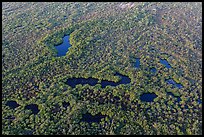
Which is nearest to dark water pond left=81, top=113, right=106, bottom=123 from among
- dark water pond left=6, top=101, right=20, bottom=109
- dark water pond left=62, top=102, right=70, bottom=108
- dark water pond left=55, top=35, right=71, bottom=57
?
dark water pond left=62, top=102, right=70, bottom=108

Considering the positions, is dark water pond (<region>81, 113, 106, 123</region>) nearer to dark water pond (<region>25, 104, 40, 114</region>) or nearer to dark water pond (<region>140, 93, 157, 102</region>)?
dark water pond (<region>25, 104, 40, 114</region>)

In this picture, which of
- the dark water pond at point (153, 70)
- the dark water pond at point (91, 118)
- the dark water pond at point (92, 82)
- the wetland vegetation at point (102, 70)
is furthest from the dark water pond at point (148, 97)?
the dark water pond at point (91, 118)

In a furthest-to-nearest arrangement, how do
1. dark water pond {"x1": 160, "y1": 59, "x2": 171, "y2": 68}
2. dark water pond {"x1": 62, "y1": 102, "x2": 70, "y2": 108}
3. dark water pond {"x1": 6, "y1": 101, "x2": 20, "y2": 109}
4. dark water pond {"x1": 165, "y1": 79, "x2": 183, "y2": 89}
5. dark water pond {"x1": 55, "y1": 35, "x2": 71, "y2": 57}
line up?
dark water pond {"x1": 55, "y1": 35, "x2": 71, "y2": 57} < dark water pond {"x1": 160, "y1": 59, "x2": 171, "y2": 68} < dark water pond {"x1": 165, "y1": 79, "x2": 183, "y2": 89} < dark water pond {"x1": 6, "y1": 101, "x2": 20, "y2": 109} < dark water pond {"x1": 62, "y1": 102, "x2": 70, "y2": 108}

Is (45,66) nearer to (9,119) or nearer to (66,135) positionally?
(9,119)

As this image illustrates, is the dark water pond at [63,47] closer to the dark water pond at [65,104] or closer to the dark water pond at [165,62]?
the dark water pond at [65,104]

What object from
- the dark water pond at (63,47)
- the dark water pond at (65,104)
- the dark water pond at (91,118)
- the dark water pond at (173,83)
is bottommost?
the dark water pond at (173,83)

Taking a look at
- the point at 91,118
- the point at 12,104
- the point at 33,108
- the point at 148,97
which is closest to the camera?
the point at 91,118

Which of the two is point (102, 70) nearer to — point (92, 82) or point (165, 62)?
point (92, 82)

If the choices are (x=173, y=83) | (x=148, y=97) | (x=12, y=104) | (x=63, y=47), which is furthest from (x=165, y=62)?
(x=12, y=104)
